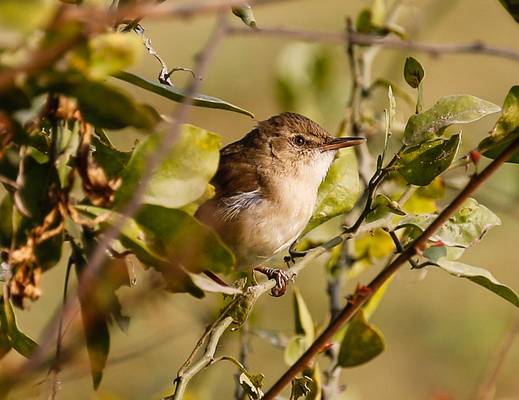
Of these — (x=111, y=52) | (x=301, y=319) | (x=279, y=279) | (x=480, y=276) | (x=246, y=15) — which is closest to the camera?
(x=111, y=52)

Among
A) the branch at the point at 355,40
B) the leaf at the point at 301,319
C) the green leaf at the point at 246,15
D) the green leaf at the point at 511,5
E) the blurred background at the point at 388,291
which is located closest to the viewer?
the branch at the point at 355,40

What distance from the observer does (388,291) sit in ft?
23.9

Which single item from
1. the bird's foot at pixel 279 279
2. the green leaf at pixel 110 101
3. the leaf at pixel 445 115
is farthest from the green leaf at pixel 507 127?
the bird's foot at pixel 279 279

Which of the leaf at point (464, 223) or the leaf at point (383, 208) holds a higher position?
the leaf at point (464, 223)

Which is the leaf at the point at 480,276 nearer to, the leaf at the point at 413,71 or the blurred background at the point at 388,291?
the leaf at the point at 413,71

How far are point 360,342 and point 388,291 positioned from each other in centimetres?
510

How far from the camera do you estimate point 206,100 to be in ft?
5.42

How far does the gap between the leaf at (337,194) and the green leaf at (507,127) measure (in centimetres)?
51

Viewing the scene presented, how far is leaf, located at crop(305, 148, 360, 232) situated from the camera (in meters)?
2.25

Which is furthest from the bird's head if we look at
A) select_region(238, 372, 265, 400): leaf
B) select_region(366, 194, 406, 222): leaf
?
select_region(238, 372, 265, 400): leaf

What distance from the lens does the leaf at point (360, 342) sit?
221cm

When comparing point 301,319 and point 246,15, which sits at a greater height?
point 246,15

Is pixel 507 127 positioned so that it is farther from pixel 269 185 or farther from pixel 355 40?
pixel 269 185

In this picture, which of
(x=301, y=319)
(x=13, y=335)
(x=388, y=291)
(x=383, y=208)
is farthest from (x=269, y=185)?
(x=388, y=291)
